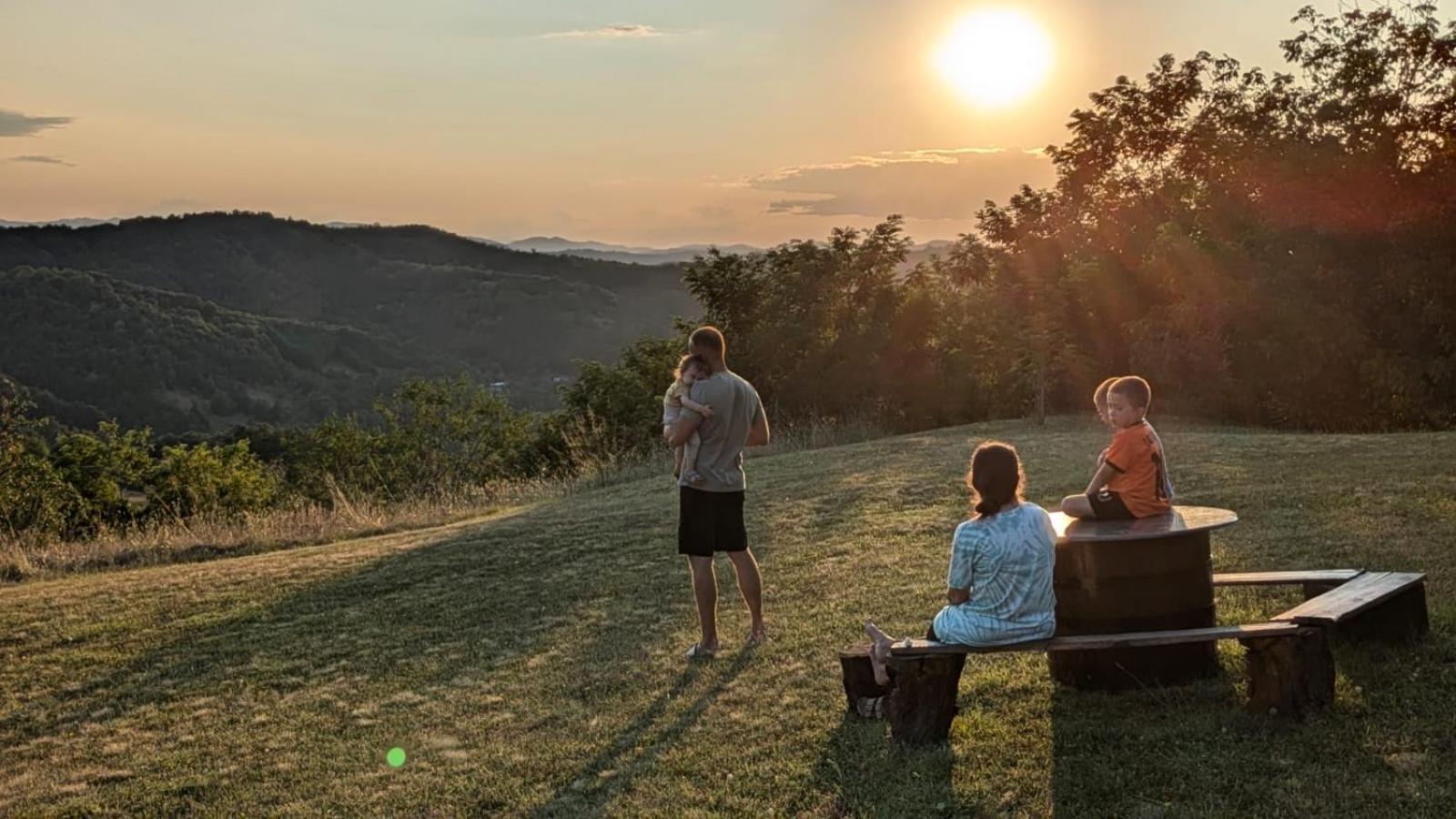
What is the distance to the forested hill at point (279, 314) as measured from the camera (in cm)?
8500

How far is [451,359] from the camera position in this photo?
10469 centimetres

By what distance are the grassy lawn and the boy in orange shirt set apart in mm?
873

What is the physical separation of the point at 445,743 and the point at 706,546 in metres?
1.80

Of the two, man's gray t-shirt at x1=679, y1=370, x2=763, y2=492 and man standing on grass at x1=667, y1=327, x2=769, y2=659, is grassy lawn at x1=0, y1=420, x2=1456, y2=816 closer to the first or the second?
man standing on grass at x1=667, y1=327, x2=769, y2=659

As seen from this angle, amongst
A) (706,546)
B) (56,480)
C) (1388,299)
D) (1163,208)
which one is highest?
(1163,208)

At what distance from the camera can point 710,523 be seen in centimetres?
680

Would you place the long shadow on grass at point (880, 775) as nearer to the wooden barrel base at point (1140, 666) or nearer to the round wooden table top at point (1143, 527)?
the wooden barrel base at point (1140, 666)

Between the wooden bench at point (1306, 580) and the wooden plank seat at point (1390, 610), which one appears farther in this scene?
the wooden bench at point (1306, 580)

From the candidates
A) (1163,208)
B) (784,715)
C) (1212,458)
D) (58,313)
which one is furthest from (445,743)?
(58,313)

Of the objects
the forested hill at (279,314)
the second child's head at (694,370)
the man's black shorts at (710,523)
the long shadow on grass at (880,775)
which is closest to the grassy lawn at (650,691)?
the long shadow on grass at (880,775)

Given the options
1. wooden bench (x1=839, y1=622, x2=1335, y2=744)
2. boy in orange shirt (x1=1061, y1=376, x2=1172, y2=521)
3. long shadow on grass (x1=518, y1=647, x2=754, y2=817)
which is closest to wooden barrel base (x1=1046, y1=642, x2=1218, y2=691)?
wooden bench (x1=839, y1=622, x2=1335, y2=744)

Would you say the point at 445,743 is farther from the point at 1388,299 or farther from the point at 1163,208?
the point at 1163,208

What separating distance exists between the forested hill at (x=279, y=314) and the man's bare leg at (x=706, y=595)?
3093 inches

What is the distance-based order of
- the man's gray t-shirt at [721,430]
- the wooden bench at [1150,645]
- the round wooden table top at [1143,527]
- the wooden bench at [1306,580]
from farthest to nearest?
the man's gray t-shirt at [721,430]
the wooden bench at [1306,580]
the round wooden table top at [1143,527]
the wooden bench at [1150,645]
